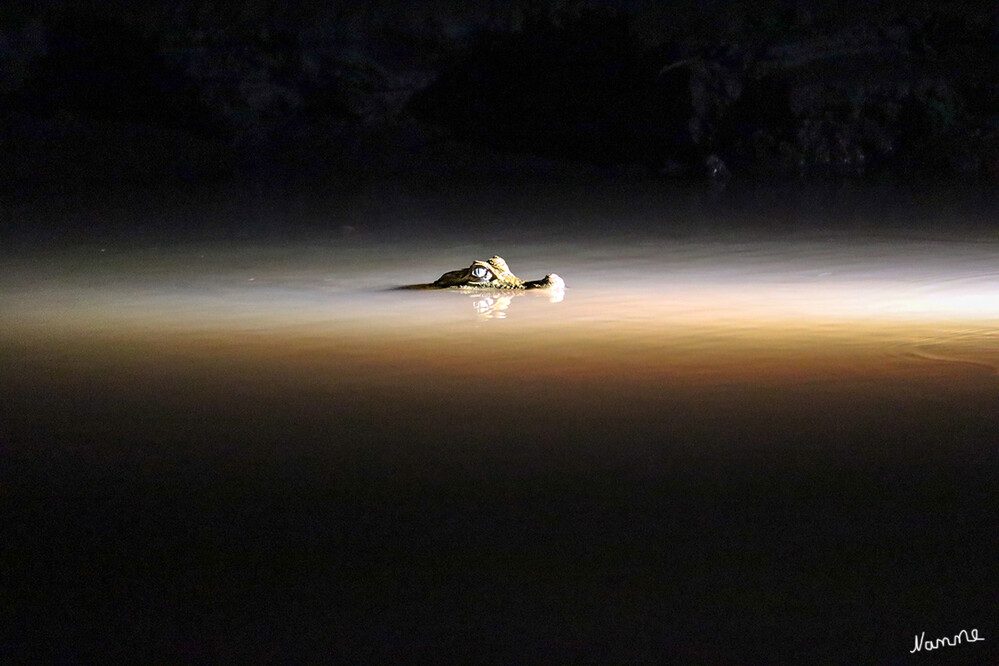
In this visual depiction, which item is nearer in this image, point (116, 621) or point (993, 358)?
point (116, 621)

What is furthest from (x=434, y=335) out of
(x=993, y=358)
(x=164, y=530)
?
(x=164, y=530)

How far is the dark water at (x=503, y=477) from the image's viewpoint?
3.32 meters

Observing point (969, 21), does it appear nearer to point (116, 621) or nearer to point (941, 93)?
point (941, 93)

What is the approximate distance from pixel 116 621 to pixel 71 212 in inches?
471

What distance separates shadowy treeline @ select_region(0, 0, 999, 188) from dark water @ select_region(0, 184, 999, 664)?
1257cm

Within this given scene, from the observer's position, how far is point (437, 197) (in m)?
16.4

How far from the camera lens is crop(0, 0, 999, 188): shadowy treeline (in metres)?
20.2
